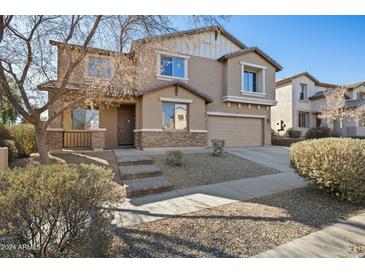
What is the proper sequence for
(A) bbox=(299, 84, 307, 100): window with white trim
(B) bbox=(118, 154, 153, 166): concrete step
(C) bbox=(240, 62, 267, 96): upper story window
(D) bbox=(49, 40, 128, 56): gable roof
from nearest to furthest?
(D) bbox=(49, 40, 128, 56): gable roof, (B) bbox=(118, 154, 153, 166): concrete step, (C) bbox=(240, 62, 267, 96): upper story window, (A) bbox=(299, 84, 307, 100): window with white trim

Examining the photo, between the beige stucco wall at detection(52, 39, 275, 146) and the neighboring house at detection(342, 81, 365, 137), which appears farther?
the neighboring house at detection(342, 81, 365, 137)

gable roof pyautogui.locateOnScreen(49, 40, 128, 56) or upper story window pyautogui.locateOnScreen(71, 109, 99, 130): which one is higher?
gable roof pyautogui.locateOnScreen(49, 40, 128, 56)

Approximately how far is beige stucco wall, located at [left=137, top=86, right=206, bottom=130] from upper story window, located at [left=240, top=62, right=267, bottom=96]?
5.00 meters

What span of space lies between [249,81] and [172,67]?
691cm

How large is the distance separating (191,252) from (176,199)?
2.74 meters

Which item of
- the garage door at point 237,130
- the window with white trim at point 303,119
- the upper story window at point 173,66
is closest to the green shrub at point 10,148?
the upper story window at point 173,66

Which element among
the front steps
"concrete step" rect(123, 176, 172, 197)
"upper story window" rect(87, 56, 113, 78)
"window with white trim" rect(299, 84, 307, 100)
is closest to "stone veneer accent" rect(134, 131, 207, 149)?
the front steps

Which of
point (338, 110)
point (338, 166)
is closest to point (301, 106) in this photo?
point (338, 110)

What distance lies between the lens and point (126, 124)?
47.9 feet

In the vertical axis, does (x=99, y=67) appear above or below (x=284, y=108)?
above

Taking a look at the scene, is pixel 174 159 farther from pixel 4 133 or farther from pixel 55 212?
pixel 4 133

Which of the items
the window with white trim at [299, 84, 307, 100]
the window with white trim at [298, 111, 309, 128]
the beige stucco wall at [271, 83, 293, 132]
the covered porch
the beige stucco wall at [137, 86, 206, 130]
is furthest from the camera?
the window with white trim at [299, 84, 307, 100]

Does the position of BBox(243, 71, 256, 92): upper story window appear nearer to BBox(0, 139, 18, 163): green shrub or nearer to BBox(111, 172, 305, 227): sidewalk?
BBox(111, 172, 305, 227): sidewalk

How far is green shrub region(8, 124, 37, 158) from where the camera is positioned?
10.1 metres
